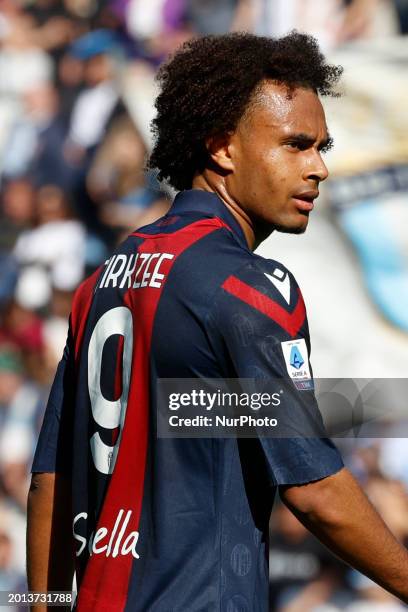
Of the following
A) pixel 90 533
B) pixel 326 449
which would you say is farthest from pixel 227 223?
pixel 90 533

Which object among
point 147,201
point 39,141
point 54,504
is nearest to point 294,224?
point 54,504

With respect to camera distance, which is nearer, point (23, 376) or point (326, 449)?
point (326, 449)

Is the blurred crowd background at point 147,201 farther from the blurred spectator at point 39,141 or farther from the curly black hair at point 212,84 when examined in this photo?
the curly black hair at point 212,84

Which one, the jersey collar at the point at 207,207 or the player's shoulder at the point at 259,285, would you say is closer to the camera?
the player's shoulder at the point at 259,285

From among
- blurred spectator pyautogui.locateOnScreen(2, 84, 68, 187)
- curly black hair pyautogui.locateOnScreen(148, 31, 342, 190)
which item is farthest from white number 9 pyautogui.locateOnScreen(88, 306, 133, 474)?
blurred spectator pyautogui.locateOnScreen(2, 84, 68, 187)

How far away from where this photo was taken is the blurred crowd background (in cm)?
429

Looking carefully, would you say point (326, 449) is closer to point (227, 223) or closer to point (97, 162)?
point (227, 223)

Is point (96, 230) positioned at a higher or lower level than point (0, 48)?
lower

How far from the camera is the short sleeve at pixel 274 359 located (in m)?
1.80

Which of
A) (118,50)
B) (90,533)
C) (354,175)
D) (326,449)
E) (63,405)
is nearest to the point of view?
(326,449)

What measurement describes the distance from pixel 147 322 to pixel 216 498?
1.10ft

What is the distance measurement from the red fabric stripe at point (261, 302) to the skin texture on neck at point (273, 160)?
13.3 inches

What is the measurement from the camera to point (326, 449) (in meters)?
1.82

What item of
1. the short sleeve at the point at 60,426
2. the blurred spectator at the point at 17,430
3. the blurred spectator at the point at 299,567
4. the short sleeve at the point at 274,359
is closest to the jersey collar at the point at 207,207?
the short sleeve at the point at 274,359
